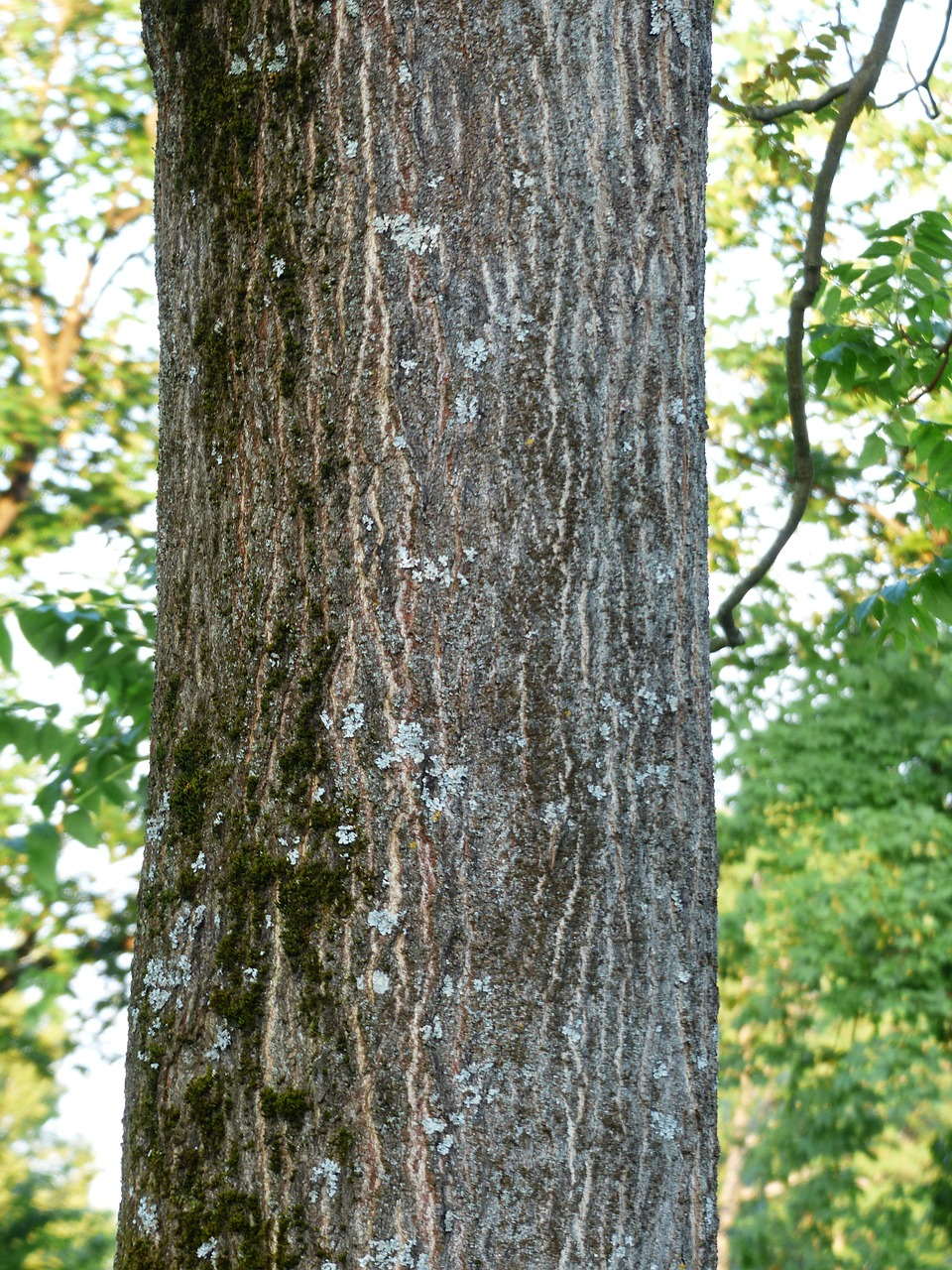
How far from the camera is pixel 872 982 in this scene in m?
8.92

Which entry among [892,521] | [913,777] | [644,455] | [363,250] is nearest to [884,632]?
[644,455]

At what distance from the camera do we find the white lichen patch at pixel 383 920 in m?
1.24

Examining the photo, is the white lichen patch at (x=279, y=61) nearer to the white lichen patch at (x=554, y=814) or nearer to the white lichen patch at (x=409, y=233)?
the white lichen patch at (x=409, y=233)

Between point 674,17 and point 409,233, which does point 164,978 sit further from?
point 674,17

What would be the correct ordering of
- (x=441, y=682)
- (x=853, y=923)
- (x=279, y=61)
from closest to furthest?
(x=441, y=682)
(x=279, y=61)
(x=853, y=923)

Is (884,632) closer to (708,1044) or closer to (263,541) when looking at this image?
(708,1044)

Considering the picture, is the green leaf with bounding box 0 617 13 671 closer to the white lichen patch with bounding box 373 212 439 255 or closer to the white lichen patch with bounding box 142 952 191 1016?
the white lichen patch with bounding box 142 952 191 1016

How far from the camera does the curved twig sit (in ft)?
8.13

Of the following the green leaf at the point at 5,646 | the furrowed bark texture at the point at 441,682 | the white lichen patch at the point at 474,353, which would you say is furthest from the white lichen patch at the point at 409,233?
the green leaf at the point at 5,646

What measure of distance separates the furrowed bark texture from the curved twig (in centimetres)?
119

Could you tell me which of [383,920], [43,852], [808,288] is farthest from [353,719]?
[808,288]

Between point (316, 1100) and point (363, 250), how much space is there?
102 centimetres

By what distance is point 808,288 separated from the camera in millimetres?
2721

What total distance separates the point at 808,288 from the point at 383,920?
211 cm
